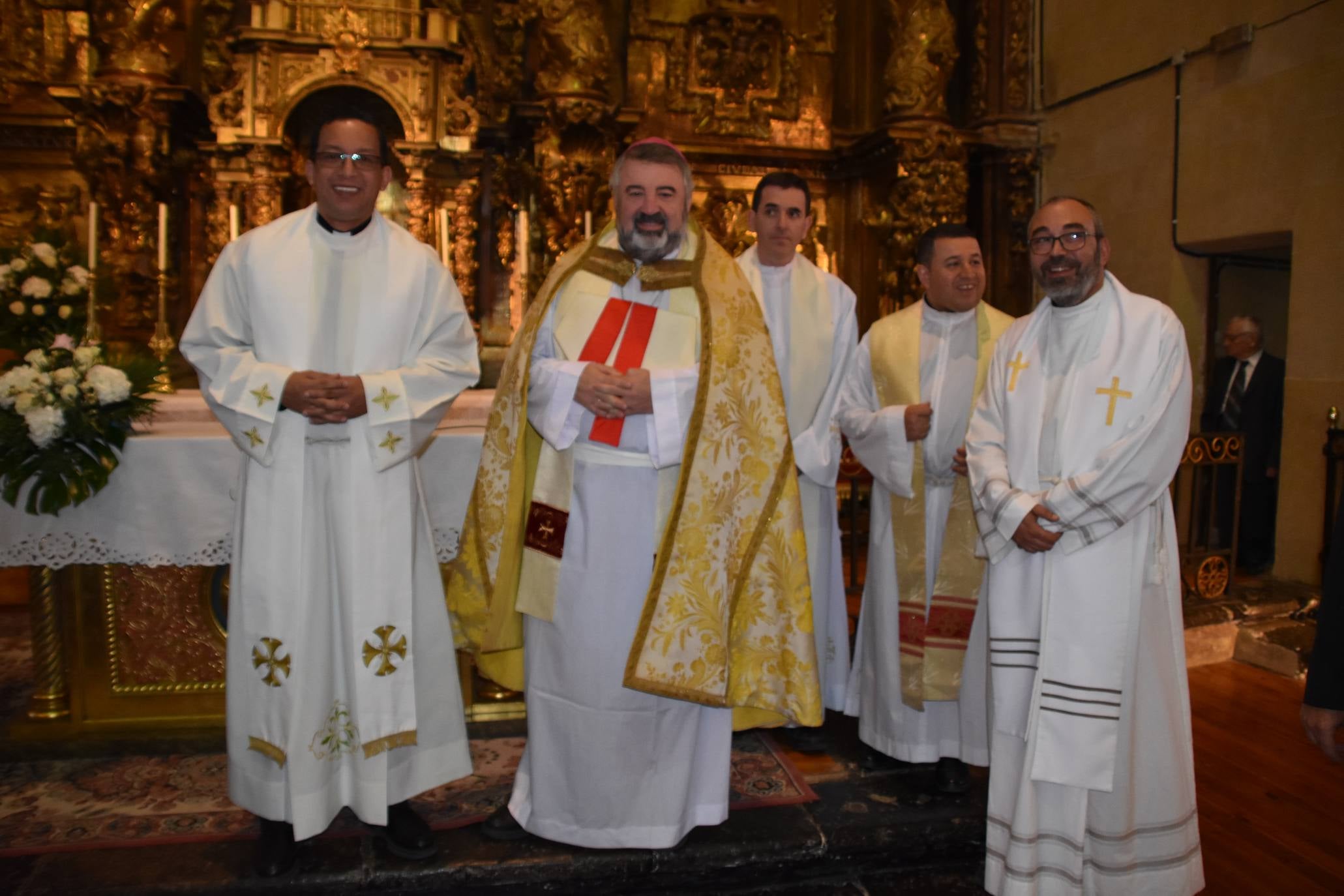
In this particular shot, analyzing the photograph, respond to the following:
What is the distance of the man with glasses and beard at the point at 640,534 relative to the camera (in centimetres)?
300

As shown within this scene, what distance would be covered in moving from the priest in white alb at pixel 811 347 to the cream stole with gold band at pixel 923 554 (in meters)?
0.20

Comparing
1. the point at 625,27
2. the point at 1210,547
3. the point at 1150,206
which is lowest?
the point at 1210,547

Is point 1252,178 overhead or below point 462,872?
overhead

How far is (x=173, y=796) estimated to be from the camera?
139 inches

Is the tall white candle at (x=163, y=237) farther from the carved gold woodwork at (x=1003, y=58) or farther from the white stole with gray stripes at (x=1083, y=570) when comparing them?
the carved gold woodwork at (x=1003, y=58)

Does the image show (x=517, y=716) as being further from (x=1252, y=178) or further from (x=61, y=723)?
(x=1252, y=178)

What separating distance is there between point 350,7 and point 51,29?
204 centimetres

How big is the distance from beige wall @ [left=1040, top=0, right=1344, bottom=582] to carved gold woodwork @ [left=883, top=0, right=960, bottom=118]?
1.10 meters

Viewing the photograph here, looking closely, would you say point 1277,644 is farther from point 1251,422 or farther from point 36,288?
point 36,288

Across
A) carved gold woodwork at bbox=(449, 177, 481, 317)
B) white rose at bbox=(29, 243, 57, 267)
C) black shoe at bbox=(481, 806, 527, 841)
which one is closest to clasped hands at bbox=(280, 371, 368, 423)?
black shoe at bbox=(481, 806, 527, 841)

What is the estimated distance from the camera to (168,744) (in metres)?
3.90

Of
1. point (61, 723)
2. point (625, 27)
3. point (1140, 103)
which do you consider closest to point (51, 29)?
point (625, 27)

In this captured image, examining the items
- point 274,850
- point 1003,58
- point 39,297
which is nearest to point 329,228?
point 39,297

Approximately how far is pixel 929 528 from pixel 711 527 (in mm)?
1097
